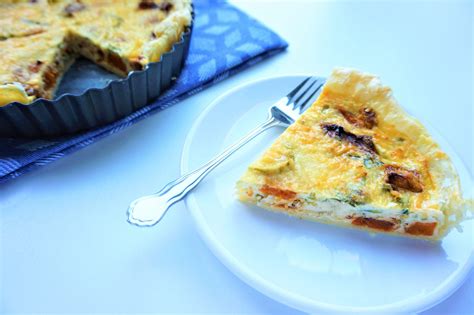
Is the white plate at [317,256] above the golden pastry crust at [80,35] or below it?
below

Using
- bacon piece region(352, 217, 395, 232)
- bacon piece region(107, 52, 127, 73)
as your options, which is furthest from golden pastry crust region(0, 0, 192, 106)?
bacon piece region(352, 217, 395, 232)

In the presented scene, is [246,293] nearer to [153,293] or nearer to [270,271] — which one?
[270,271]

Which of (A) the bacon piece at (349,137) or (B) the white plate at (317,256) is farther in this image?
(A) the bacon piece at (349,137)

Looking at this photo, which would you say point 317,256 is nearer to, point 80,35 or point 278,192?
point 278,192

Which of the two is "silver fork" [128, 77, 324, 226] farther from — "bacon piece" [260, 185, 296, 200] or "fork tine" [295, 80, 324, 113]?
"bacon piece" [260, 185, 296, 200]

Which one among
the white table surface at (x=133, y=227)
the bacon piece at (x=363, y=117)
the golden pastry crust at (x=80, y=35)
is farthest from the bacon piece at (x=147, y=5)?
the bacon piece at (x=363, y=117)

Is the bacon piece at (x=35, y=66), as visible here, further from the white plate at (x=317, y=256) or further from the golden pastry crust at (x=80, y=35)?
the white plate at (x=317, y=256)

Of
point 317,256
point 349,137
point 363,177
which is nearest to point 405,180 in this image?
point 363,177
